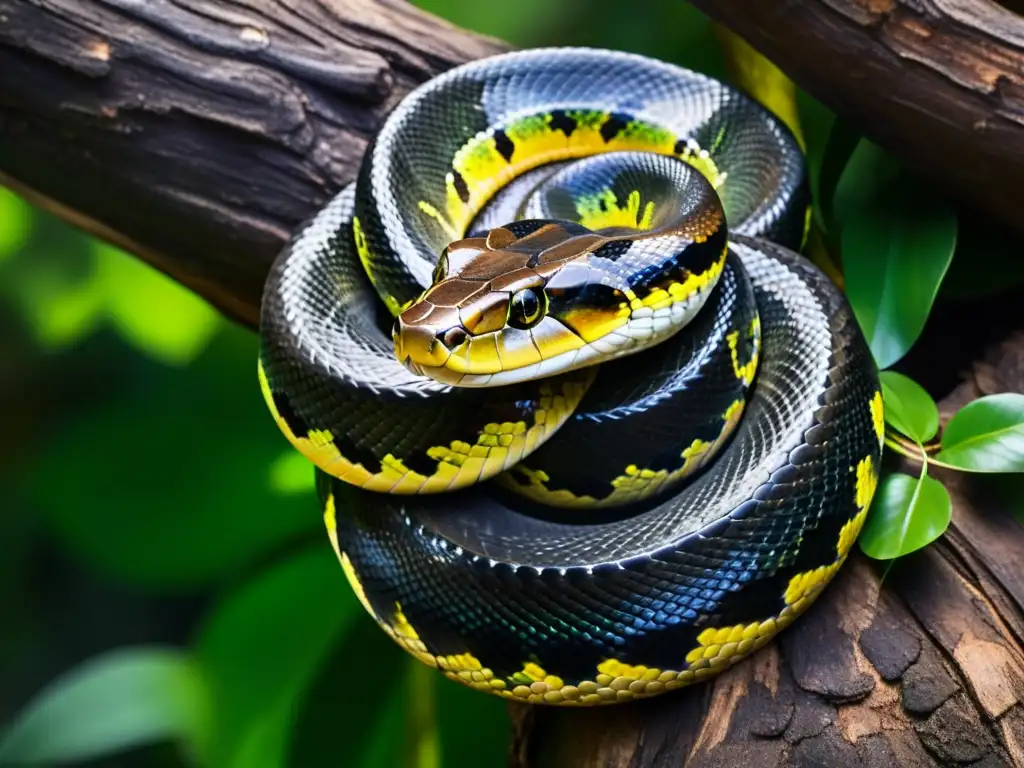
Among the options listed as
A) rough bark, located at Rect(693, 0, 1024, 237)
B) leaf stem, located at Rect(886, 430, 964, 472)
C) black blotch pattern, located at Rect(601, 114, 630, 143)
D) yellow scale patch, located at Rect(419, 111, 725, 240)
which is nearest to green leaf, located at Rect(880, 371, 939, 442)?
leaf stem, located at Rect(886, 430, 964, 472)

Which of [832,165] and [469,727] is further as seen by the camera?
[469,727]

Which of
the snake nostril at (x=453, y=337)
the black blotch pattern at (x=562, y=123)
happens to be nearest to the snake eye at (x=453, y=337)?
the snake nostril at (x=453, y=337)

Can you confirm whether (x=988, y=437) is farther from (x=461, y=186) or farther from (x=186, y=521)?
(x=186, y=521)

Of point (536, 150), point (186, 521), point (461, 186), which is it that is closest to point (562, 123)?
point (536, 150)

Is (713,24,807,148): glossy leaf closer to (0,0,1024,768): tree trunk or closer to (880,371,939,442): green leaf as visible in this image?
(0,0,1024,768): tree trunk

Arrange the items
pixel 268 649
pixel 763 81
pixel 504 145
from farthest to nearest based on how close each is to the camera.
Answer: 1. pixel 268 649
2. pixel 763 81
3. pixel 504 145

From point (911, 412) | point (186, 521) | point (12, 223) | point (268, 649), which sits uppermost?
point (911, 412)
